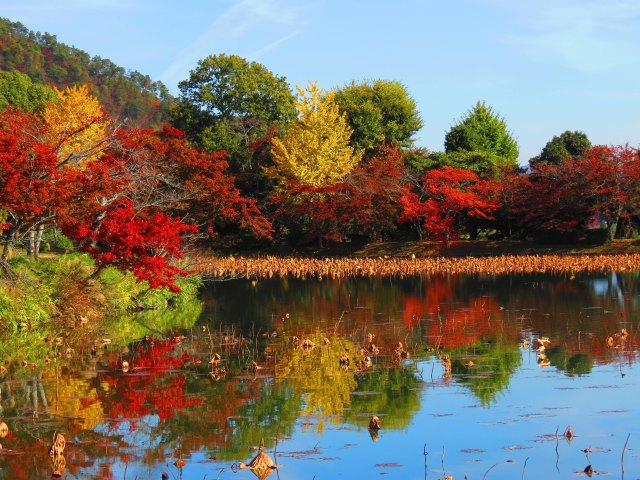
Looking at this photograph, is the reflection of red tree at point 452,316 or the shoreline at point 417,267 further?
the shoreline at point 417,267

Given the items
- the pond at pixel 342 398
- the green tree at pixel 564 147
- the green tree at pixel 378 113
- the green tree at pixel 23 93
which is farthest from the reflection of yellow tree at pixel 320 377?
the green tree at pixel 23 93

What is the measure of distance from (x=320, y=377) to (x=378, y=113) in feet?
140

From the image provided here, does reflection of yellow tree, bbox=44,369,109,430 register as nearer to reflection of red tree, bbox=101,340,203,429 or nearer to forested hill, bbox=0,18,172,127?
reflection of red tree, bbox=101,340,203,429

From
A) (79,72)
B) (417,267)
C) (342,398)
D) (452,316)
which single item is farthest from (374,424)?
(79,72)

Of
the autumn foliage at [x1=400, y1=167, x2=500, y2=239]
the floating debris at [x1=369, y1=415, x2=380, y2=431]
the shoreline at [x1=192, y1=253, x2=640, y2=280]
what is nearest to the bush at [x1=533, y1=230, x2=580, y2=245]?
the autumn foliage at [x1=400, y1=167, x2=500, y2=239]

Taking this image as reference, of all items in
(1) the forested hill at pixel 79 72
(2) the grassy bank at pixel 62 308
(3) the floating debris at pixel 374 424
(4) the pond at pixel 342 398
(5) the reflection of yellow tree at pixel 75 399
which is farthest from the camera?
(1) the forested hill at pixel 79 72

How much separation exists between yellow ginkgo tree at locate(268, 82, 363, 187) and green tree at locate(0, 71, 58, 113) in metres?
19.1

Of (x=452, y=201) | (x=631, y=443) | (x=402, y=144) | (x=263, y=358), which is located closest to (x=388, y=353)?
(x=263, y=358)

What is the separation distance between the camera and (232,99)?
160 feet

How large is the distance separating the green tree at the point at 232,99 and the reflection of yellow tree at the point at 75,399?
35.7 meters

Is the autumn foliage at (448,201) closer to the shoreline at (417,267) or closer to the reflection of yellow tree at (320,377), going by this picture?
the shoreline at (417,267)

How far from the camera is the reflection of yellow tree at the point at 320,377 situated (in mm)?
10836

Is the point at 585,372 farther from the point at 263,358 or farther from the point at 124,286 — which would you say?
the point at 124,286

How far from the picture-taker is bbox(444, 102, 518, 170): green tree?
53219mm
